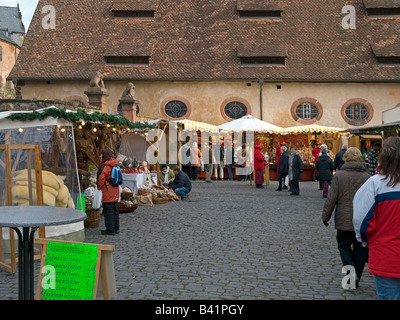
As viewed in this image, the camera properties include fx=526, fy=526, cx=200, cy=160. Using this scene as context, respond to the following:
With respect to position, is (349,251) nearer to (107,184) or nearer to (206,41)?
(107,184)

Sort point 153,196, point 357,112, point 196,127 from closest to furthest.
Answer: point 153,196
point 196,127
point 357,112

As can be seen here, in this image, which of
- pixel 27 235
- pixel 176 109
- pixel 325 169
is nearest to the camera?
pixel 27 235

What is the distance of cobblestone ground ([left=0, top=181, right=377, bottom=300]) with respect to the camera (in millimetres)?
5836

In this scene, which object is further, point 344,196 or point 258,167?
point 258,167

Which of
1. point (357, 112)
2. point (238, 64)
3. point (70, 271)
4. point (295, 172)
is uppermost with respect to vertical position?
point (238, 64)

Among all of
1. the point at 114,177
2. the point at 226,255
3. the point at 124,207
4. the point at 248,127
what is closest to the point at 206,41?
the point at 248,127

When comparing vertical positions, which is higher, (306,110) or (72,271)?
(306,110)

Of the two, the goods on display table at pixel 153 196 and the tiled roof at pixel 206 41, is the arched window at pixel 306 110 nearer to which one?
the tiled roof at pixel 206 41

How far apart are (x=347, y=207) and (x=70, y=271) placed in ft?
10.4

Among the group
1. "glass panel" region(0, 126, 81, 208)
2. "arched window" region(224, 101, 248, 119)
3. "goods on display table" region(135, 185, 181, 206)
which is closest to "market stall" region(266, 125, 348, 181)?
"arched window" region(224, 101, 248, 119)

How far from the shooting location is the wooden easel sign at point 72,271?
449 cm

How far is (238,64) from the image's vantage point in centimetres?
2839

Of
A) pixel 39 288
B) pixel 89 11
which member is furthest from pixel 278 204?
pixel 89 11

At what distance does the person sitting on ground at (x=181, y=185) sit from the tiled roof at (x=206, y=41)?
43.4 feet
